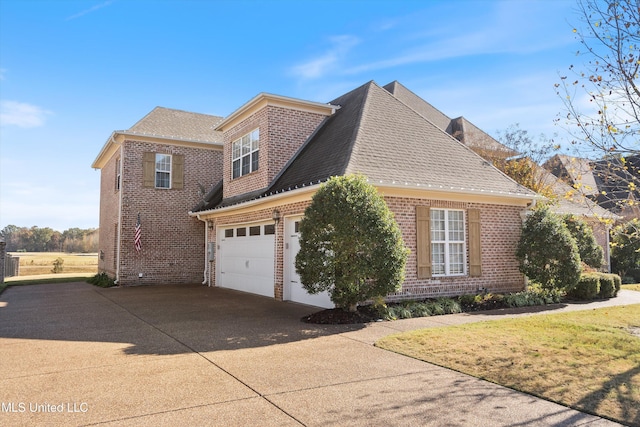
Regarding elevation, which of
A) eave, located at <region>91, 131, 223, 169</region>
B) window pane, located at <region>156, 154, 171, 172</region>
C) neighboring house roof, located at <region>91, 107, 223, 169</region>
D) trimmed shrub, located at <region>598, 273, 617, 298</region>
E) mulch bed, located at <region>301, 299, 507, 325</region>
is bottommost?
mulch bed, located at <region>301, 299, 507, 325</region>

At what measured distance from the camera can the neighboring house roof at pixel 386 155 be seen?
35.9ft

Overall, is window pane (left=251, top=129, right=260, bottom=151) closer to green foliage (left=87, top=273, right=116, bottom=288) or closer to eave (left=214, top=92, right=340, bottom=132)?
eave (left=214, top=92, right=340, bottom=132)

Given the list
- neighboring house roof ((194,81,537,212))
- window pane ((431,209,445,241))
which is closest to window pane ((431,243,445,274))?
window pane ((431,209,445,241))

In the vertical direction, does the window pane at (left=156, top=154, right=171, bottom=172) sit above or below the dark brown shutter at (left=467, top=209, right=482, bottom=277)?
above

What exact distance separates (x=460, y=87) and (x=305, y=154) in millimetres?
4833

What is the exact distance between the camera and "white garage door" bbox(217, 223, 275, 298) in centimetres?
1307

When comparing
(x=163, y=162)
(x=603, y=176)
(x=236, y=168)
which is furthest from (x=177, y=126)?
(x=603, y=176)

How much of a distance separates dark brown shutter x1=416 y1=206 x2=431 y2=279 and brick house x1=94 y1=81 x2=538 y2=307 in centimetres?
3

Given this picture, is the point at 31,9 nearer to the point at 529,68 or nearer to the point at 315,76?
the point at 315,76

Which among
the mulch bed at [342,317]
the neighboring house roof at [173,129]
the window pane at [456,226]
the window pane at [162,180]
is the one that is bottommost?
the mulch bed at [342,317]

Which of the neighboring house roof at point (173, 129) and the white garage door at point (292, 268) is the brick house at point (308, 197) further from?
the neighboring house roof at point (173, 129)

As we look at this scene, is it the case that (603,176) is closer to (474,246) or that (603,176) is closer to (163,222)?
(474,246)

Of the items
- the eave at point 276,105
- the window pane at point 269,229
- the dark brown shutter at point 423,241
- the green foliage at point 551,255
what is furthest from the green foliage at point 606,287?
the eave at point 276,105

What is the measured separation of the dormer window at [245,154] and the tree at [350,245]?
6145 millimetres
